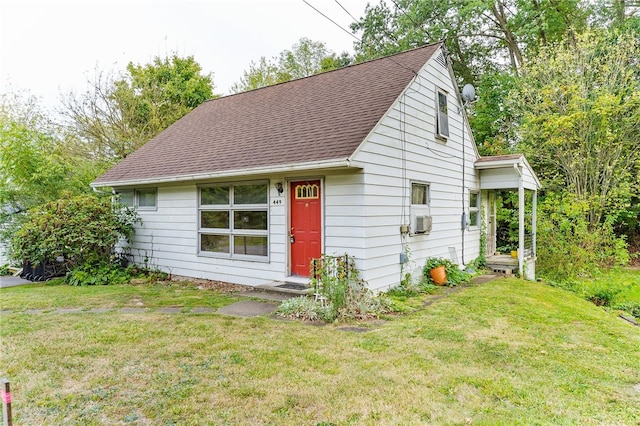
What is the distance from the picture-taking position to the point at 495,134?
17.3m

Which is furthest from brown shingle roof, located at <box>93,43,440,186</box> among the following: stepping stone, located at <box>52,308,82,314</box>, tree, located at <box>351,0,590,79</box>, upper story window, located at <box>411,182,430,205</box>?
tree, located at <box>351,0,590,79</box>

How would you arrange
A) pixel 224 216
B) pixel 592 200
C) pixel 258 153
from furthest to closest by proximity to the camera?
pixel 592 200 → pixel 224 216 → pixel 258 153

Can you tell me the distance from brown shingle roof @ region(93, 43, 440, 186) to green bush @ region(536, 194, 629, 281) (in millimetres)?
6557

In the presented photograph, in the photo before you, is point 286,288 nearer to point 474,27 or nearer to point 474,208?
point 474,208

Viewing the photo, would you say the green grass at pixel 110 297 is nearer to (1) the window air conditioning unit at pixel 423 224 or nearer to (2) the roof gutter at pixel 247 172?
(2) the roof gutter at pixel 247 172

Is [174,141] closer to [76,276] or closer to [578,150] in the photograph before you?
[76,276]

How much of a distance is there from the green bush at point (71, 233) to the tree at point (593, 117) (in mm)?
13319

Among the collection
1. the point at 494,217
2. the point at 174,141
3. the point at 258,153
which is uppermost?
the point at 174,141

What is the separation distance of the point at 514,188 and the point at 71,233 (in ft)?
38.0

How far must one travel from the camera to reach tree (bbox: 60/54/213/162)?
15.7 metres

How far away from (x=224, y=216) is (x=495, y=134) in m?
13.9

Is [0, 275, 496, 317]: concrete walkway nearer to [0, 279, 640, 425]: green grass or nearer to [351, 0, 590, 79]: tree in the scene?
[0, 279, 640, 425]: green grass

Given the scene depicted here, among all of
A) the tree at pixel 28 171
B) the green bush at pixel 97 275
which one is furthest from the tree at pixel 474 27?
the green bush at pixel 97 275

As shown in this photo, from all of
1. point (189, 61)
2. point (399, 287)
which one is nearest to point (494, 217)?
point (399, 287)
